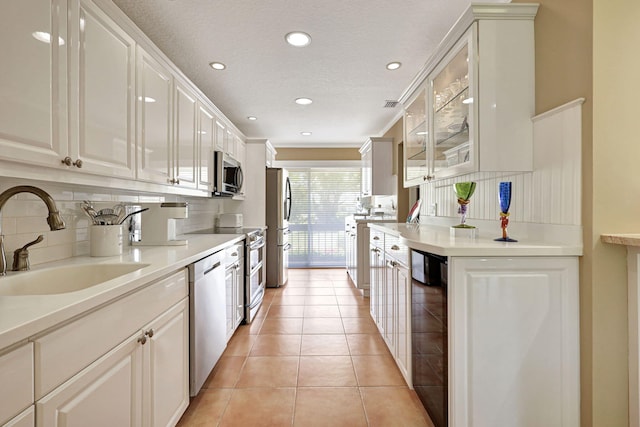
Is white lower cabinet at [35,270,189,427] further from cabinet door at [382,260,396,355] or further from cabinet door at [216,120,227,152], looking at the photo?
cabinet door at [216,120,227,152]

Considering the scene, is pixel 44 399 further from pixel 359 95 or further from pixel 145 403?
pixel 359 95

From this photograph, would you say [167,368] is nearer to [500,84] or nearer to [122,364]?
[122,364]

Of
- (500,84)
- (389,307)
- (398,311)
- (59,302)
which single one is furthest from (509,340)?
(59,302)

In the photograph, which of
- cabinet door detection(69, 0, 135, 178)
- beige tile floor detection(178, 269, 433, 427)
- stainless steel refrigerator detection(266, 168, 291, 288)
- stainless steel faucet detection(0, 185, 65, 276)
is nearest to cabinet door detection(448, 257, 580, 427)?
beige tile floor detection(178, 269, 433, 427)

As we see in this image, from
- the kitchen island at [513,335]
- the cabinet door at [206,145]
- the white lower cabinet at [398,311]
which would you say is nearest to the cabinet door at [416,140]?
the white lower cabinet at [398,311]

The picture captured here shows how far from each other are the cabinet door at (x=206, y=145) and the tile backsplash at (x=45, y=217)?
0.68 meters

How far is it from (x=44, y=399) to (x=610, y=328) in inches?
78.2

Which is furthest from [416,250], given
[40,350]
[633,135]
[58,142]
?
[58,142]

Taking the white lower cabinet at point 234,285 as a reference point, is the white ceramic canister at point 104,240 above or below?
above

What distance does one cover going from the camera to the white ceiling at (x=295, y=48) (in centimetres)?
200

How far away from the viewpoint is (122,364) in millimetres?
1184

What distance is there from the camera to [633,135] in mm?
1357

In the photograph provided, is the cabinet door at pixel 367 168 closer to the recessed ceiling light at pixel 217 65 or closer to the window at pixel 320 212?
the window at pixel 320 212

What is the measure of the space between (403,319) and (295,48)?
2139 mm
